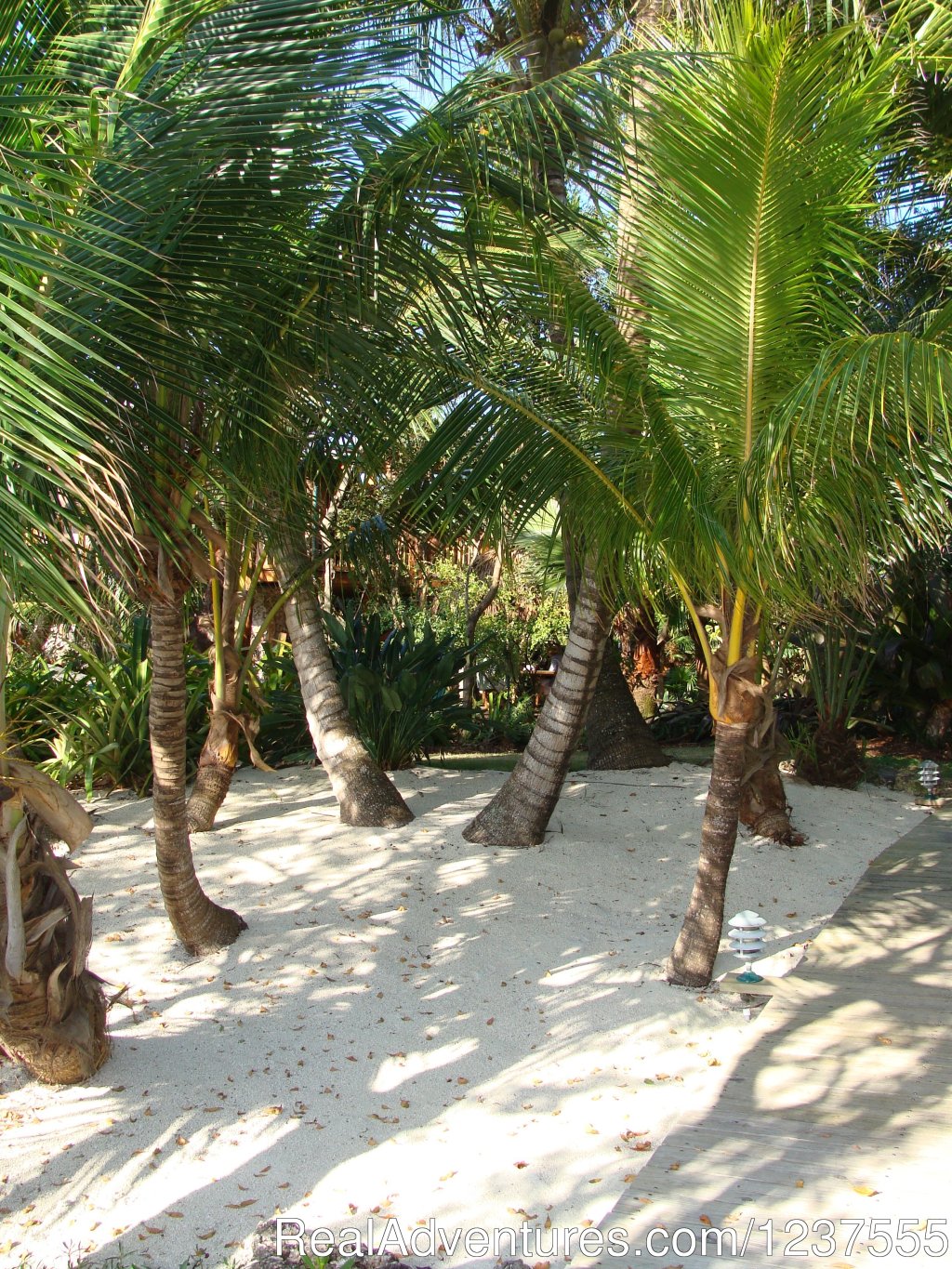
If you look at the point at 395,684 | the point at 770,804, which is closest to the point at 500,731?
the point at 395,684

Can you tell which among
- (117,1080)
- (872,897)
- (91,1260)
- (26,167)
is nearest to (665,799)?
(872,897)

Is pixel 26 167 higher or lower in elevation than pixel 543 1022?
higher

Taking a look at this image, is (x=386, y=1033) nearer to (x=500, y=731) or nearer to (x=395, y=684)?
(x=395, y=684)

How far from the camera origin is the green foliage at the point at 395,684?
7.91 meters

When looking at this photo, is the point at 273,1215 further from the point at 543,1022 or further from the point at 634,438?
the point at 634,438

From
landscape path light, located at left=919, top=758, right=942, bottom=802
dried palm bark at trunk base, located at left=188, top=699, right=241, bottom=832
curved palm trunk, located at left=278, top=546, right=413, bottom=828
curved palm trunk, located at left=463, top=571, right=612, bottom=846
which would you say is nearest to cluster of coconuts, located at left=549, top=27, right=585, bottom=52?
curved palm trunk, located at left=463, top=571, right=612, bottom=846

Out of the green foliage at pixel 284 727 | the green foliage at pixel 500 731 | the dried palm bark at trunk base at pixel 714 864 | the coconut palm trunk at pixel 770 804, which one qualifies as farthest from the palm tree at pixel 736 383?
the green foliage at pixel 500 731

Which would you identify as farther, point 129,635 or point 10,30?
point 129,635

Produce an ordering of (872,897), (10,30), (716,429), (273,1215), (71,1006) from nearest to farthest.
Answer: (10,30) → (273,1215) → (71,1006) → (716,429) → (872,897)

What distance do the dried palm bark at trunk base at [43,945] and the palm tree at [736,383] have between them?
2312 mm

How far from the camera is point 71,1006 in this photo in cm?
404

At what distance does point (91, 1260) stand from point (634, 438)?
11.7ft

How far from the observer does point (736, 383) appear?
14.1ft

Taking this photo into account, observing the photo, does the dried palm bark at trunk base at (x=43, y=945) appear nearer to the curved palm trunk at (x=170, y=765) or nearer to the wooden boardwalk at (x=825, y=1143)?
the curved palm trunk at (x=170, y=765)
